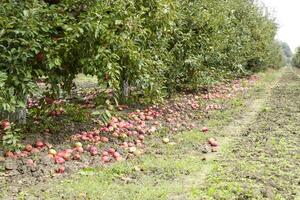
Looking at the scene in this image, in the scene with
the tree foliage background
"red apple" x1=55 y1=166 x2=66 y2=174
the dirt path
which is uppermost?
the tree foliage background

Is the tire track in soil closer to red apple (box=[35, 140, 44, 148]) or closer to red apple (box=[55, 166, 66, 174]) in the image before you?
red apple (box=[55, 166, 66, 174])

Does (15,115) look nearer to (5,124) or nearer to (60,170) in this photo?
(5,124)

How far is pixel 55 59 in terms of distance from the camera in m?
→ 6.16

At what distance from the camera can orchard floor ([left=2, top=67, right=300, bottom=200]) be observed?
5062 mm

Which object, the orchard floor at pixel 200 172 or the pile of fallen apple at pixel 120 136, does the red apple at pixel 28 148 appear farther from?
the orchard floor at pixel 200 172

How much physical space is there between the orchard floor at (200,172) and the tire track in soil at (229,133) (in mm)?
13

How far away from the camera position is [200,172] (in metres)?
6.09

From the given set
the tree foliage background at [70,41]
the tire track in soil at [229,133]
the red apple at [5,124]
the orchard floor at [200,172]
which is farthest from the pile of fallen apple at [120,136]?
the tree foliage background at [70,41]

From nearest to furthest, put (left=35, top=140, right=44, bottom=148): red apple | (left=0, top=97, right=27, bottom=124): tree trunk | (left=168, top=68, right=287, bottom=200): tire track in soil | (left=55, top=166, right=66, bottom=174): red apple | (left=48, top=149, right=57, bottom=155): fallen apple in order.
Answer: (left=168, top=68, right=287, bottom=200): tire track in soil < (left=55, top=166, right=66, bottom=174): red apple < (left=48, top=149, right=57, bottom=155): fallen apple < (left=35, top=140, right=44, bottom=148): red apple < (left=0, top=97, right=27, bottom=124): tree trunk

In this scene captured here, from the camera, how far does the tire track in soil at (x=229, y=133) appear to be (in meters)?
5.58

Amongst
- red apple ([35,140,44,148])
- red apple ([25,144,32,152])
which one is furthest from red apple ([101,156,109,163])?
red apple ([25,144,32,152])

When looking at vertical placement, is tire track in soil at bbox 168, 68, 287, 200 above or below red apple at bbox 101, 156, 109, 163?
above

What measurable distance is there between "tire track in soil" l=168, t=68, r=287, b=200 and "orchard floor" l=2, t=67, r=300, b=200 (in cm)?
1

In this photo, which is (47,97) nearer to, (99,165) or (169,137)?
(99,165)
